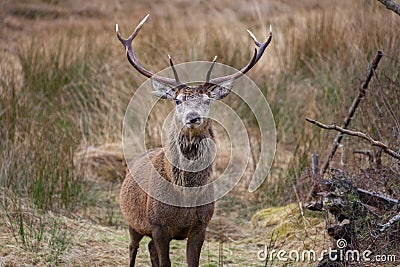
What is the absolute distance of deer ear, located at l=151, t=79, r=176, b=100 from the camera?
487 cm

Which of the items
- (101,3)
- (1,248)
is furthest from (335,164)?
(101,3)

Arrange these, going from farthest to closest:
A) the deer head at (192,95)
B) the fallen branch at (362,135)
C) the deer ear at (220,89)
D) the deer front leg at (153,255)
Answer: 1. the deer front leg at (153,255)
2. the deer ear at (220,89)
3. the deer head at (192,95)
4. the fallen branch at (362,135)

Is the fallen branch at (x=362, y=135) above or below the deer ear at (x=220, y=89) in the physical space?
below

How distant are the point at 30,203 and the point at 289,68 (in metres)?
4.52

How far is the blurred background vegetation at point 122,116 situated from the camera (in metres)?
5.84

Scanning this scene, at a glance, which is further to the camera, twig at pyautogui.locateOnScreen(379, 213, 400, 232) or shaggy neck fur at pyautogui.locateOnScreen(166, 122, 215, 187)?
shaggy neck fur at pyautogui.locateOnScreen(166, 122, 215, 187)

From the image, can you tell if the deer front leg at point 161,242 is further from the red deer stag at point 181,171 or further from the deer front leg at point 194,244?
the deer front leg at point 194,244

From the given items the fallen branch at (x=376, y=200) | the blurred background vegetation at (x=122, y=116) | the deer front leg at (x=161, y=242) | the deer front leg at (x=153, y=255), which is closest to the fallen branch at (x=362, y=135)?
the fallen branch at (x=376, y=200)

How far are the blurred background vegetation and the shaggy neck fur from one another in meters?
0.96

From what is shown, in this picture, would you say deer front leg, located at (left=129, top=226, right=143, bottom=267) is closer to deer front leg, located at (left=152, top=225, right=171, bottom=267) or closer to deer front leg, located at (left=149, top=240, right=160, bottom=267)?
deer front leg, located at (left=149, top=240, right=160, bottom=267)

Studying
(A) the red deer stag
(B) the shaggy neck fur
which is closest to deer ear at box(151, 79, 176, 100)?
(A) the red deer stag

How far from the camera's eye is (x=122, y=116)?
8.66 metres

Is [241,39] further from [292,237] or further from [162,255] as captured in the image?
Answer: [162,255]

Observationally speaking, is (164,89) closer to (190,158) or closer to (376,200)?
(190,158)
